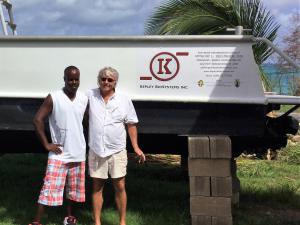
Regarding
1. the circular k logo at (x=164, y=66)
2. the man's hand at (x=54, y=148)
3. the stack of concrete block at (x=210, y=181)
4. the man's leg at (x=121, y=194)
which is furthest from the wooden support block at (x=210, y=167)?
the man's hand at (x=54, y=148)

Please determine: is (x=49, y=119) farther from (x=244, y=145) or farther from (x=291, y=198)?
(x=291, y=198)

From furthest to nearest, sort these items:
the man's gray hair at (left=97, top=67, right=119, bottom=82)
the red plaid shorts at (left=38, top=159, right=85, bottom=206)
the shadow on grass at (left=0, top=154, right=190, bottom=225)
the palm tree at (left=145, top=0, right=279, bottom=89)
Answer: the palm tree at (left=145, top=0, right=279, bottom=89), the shadow on grass at (left=0, top=154, right=190, bottom=225), the red plaid shorts at (left=38, top=159, right=85, bottom=206), the man's gray hair at (left=97, top=67, right=119, bottom=82)

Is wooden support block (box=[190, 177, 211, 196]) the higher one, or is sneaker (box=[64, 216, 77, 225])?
wooden support block (box=[190, 177, 211, 196])

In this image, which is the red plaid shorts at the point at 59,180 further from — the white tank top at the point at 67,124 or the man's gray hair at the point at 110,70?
the man's gray hair at the point at 110,70

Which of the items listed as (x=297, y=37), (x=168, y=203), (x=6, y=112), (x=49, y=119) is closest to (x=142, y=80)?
(x=49, y=119)

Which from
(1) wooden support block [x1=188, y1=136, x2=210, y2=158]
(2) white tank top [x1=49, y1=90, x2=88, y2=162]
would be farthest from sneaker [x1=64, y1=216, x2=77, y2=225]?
(1) wooden support block [x1=188, y1=136, x2=210, y2=158]

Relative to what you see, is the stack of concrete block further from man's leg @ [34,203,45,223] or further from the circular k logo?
man's leg @ [34,203,45,223]

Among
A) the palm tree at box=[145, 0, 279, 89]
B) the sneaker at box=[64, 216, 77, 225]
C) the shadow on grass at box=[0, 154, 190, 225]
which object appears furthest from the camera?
the palm tree at box=[145, 0, 279, 89]

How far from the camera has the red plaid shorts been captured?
4.38 meters

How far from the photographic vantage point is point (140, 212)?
521 cm

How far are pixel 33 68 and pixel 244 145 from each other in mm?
2241

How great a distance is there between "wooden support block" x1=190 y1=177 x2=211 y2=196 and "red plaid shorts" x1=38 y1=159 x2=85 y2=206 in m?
1.01

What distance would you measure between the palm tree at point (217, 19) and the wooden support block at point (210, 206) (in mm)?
3779

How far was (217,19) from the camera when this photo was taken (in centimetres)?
813
